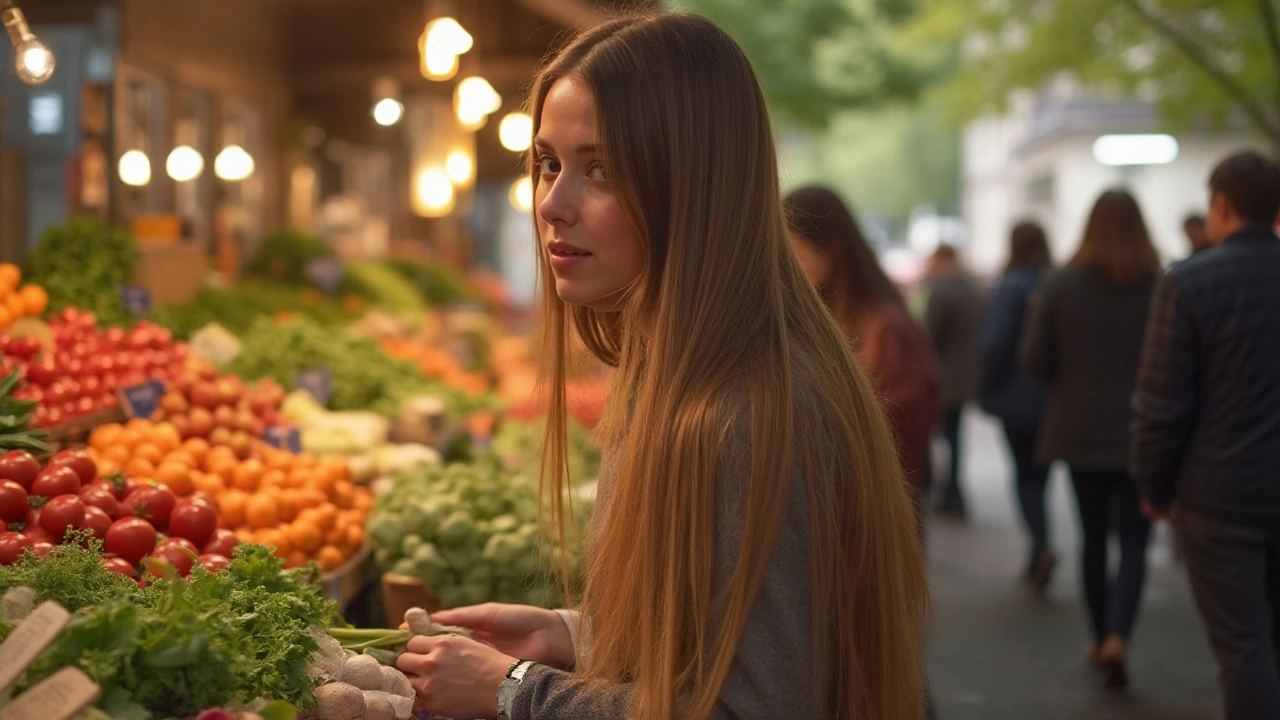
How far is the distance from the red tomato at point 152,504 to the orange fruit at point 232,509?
0.70 meters

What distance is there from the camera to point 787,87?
17.3 meters

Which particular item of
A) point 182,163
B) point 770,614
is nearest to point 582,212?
point 770,614

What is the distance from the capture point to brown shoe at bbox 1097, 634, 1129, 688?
592 cm

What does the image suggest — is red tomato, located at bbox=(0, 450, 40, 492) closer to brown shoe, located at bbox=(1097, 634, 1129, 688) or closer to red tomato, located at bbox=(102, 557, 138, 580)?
red tomato, located at bbox=(102, 557, 138, 580)

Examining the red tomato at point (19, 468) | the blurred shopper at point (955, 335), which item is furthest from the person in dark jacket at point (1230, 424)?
the blurred shopper at point (955, 335)

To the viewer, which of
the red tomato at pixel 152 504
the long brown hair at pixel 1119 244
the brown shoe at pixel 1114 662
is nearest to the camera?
the red tomato at pixel 152 504

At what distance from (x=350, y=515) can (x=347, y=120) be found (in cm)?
834

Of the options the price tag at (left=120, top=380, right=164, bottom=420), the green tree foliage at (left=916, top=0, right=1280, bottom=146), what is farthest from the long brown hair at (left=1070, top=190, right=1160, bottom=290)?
the price tag at (left=120, top=380, right=164, bottom=420)

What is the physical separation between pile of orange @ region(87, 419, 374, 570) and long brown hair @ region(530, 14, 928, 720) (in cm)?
197

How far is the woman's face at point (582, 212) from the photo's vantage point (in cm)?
203

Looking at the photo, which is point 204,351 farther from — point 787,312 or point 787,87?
point 787,87

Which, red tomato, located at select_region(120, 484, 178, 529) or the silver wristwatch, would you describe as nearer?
the silver wristwatch

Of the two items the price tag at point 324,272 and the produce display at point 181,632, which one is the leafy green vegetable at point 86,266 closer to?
the produce display at point 181,632

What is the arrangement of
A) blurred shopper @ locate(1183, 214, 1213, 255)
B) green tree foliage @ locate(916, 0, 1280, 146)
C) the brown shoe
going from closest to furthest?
the brown shoe → blurred shopper @ locate(1183, 214, 1213, 255) → green tree foliage @ locate(916, 0, 1280, 146)
